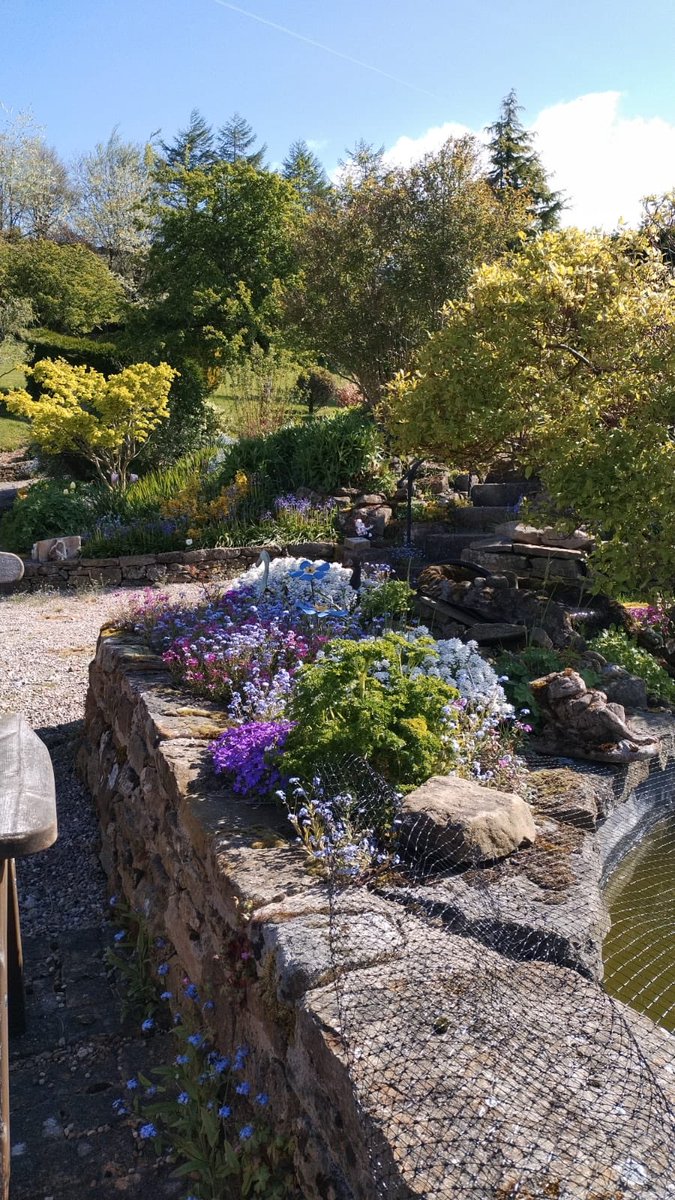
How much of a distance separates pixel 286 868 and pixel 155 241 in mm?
15896

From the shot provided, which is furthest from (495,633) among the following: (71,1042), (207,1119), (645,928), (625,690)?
(207,1119)

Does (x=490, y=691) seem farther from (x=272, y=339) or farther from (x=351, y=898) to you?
(x=272, y=339)

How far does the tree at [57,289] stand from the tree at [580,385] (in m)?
14.8

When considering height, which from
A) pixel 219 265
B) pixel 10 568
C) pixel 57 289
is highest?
pixel 57 289

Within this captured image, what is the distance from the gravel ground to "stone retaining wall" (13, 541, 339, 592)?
0.32 metres

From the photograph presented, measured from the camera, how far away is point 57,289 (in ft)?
63.7

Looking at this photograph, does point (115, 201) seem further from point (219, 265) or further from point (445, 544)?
point (445, 544)

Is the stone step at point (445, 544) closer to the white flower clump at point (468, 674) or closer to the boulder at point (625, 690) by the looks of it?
the boulder at point (625, 690)

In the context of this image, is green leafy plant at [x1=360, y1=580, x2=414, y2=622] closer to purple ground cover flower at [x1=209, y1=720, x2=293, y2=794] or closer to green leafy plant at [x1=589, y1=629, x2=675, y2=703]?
green leafy plant at [x1=589, y1=629, x2=675, y2=703]

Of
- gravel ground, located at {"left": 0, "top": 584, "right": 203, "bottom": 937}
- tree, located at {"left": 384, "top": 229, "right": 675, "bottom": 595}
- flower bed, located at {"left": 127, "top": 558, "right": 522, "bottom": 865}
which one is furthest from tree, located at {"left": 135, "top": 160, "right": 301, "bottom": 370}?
flower bed, located at {"left": 127, "top": 558, "right": 522, "bottom": 865}

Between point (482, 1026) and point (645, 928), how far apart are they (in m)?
1.56

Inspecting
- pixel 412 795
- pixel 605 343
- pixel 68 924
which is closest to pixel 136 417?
pixel 605 343

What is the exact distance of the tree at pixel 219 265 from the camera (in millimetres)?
14734

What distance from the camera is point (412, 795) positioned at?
255 cm
